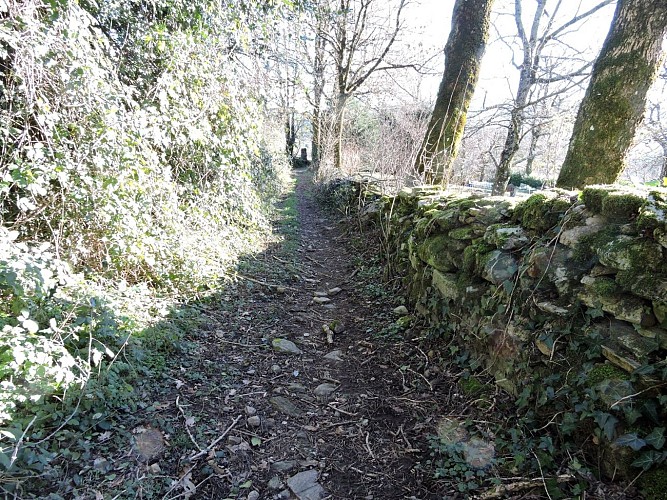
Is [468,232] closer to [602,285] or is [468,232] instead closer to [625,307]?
[602,285]

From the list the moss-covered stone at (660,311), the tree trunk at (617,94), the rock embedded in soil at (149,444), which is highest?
the tree trunk at (617,94)

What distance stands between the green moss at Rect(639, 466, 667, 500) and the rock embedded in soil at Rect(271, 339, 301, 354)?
8.47 ft

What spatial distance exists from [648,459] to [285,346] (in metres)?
2.72

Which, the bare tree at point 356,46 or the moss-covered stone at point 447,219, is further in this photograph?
the bare tree at point 356,46

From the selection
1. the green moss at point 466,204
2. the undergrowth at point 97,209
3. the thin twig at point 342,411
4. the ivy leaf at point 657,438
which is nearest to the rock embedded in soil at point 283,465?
the thin twig at point 342,411

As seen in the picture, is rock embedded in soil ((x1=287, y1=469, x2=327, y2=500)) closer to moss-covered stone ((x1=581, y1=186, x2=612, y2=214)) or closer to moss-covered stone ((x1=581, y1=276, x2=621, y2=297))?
moss-covered stone ((x1=581, y1=276, x2=621, y2=297))

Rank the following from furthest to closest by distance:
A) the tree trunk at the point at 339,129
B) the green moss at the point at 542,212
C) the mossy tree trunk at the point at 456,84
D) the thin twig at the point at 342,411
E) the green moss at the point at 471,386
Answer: the tree trunk at the point at 339,129 < the mossy tree trunk at the point at 456,84 < the thin twig at the point at 342,411 < the green moss at the point at 471,386 < the green moss at the point at 542,212

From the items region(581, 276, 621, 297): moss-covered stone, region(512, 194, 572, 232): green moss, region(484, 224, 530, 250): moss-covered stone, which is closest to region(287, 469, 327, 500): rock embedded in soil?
region(581, 276, 621, 297): moss-covered stone

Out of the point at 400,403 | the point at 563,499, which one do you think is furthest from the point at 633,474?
the point at 400,403

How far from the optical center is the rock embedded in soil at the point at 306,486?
6.63 feet

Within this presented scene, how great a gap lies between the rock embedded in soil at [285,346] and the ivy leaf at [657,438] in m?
2.61

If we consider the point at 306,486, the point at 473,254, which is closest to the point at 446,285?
the point at 473,254

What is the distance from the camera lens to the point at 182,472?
205 cm

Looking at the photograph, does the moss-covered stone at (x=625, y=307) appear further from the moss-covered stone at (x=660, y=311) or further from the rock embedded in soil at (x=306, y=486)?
the rock embedded in soil at (x=306, y=486)
